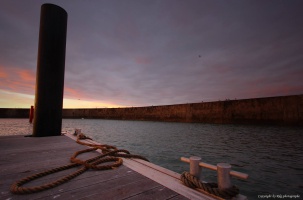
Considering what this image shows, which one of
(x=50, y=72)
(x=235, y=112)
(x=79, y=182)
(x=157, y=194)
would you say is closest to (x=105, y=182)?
(x=79, y=182)

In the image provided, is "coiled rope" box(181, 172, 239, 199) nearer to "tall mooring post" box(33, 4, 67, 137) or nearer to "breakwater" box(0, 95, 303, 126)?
"tall mooring post" box(33, 4, 67, 137)

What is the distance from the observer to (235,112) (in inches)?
1131

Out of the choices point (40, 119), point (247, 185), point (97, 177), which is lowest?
point (247, 185)

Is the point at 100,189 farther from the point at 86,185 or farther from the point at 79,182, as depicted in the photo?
the point at 79,182

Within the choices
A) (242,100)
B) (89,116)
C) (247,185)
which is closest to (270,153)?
(247,185)

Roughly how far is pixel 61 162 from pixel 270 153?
9.01 metres

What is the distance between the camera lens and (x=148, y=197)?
1.62 m

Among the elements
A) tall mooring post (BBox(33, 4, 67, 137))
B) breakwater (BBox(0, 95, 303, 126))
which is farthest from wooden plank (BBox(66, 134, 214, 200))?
breakwater (BBox(0, 95, 303, 126))

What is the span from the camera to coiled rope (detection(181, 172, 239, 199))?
1.64 meters

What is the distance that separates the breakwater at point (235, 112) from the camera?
73.6 ft

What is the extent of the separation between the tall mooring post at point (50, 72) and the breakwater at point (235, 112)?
2810 cm

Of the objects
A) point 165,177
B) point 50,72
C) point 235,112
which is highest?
point 50,72

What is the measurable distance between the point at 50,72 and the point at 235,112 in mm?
30118

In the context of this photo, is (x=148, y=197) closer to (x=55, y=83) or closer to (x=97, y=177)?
(x=97, y=177)
